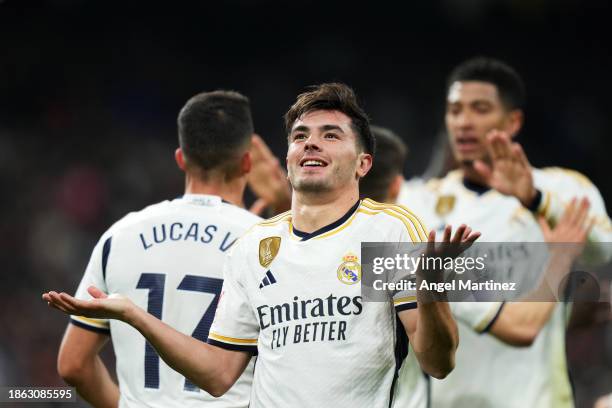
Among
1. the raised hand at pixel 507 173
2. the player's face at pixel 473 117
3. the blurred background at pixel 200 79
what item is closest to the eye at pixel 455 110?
the player's face at pixel 473 117

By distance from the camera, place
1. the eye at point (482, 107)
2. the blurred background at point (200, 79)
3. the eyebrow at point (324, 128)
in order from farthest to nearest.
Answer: the blurred background at point (200, 79) < the eye at point (482, 107) < the eyebrow at point (324, 128)

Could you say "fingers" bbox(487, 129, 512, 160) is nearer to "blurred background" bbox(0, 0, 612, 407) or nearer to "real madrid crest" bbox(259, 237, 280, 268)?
"real madrid crest" bbox(259, 237, 280, 268)

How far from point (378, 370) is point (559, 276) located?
1.90 metres

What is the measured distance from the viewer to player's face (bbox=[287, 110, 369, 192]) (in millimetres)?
3529

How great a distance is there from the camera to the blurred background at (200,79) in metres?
13.9

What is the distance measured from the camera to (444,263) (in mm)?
2953

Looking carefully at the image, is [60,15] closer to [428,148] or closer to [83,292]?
[428,148]

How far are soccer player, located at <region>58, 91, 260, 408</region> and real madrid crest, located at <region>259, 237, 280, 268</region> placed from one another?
0.63 m

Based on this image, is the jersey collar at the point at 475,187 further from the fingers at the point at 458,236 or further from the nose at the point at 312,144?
the fingers at the point at 458,236

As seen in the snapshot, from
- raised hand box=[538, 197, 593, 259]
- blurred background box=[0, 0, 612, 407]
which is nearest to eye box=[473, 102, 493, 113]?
raised hand box=[538, 197, 593, 259]

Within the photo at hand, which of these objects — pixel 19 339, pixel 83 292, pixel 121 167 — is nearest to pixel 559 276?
pixel 83 292

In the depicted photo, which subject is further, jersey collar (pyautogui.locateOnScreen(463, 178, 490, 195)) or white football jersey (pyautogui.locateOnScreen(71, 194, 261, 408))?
jersey collar (pyautogui.locateOnScreen(463, 178, 490, 195))

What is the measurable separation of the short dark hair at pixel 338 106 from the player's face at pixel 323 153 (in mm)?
24

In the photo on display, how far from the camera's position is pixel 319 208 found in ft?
11.7
